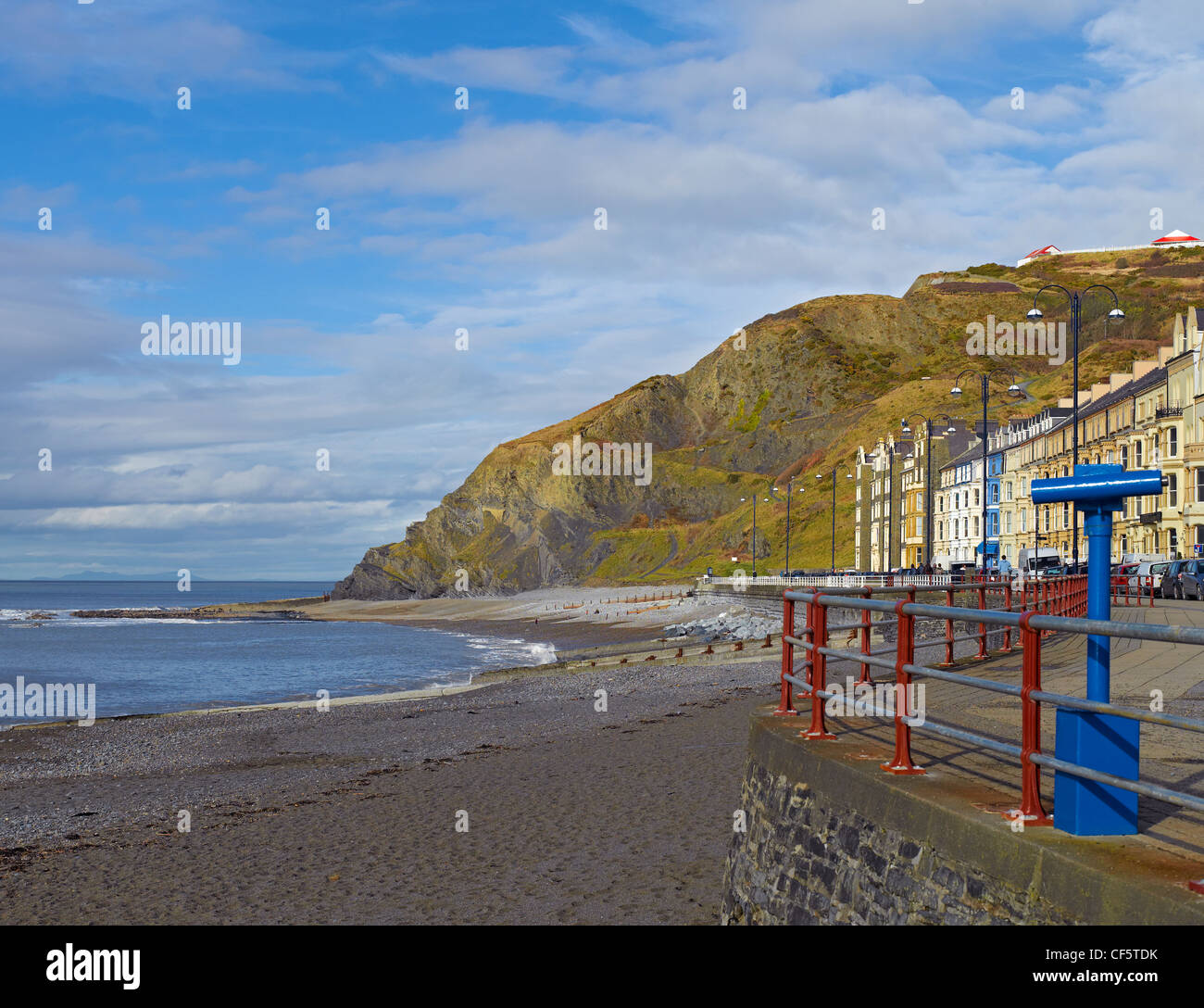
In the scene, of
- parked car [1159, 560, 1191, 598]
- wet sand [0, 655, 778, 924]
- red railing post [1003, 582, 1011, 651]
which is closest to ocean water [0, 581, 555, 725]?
wet sand [0, 655, 778, 924]

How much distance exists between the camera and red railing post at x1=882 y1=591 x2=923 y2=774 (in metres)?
6.16

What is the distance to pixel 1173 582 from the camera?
136 feet

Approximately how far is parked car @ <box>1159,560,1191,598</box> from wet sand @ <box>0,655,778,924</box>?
24688 millimetres

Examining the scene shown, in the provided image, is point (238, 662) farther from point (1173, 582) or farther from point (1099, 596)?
point (1099, 596)

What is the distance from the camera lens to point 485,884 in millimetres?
10211

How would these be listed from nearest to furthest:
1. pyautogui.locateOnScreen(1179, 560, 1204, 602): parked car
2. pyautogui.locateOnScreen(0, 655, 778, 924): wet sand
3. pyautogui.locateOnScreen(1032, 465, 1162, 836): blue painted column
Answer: pyautogui.locateOnScreen(1032, 465, 1162, 836): blue painted column < pyautogui.locateOnScreen(0, 655, 778, 924): wet sand < pyautogui.locateOnScreen(1179, 560, 1204, 602): parked car

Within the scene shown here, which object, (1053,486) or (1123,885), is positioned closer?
(1123,885)

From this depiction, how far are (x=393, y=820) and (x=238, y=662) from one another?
48408mm

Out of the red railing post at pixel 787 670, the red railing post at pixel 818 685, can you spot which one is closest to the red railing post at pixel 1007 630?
the red railing post at pixel 787 670

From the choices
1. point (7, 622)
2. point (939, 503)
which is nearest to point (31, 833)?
point (939, 503)

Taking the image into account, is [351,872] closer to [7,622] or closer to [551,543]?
[7,622]

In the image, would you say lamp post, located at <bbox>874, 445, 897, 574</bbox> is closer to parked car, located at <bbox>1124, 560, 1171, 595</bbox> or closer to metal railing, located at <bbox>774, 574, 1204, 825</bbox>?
parked car, located at <bbox>1124, 560, 1171, 595</bbox>

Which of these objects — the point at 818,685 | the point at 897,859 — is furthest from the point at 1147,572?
the point at 897,859

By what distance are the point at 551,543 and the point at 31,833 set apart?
157497mm
